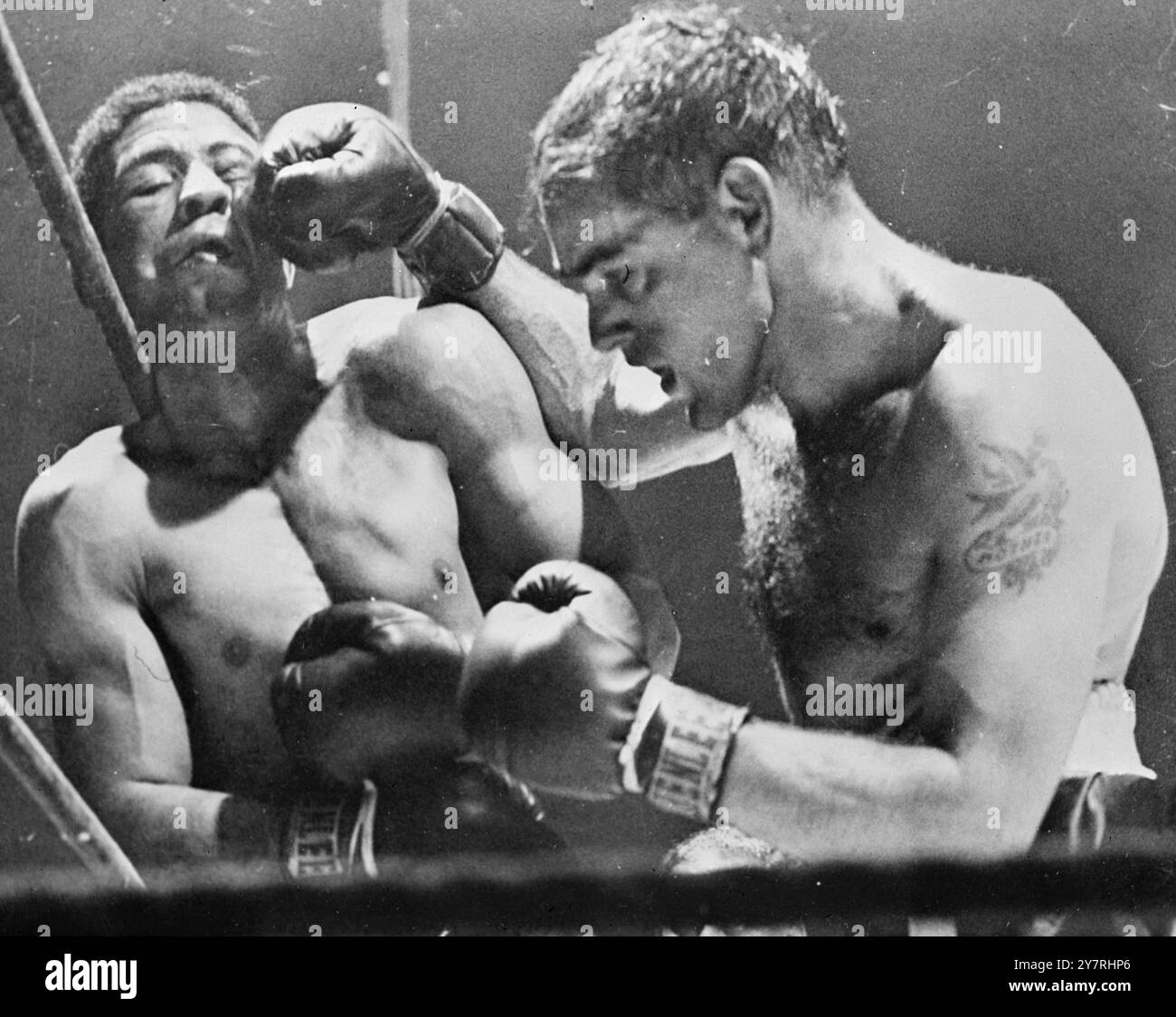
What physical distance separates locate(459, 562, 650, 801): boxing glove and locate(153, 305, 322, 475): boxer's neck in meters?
0.71

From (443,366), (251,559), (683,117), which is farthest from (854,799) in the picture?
(683,117)

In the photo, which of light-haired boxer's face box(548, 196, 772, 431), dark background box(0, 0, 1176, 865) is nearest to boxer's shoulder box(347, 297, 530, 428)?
dark background box(0, 0, 1176, 865)

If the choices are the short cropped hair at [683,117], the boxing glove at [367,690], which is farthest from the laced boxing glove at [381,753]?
the short cropped hair at [683,117]

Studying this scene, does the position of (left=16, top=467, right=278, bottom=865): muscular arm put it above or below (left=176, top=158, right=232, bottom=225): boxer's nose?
below

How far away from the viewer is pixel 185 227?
3.61m

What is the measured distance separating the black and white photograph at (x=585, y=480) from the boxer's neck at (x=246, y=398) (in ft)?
0.04

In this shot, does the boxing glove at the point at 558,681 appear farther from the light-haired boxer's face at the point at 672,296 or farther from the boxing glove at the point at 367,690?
the light-haired boxer's face at the point at 672,296

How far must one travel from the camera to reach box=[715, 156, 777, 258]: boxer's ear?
354 centimetres

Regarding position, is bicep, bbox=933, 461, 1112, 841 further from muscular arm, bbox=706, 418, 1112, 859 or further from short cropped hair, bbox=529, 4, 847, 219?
short cropped hair, bbox=529, 4, 847, 219

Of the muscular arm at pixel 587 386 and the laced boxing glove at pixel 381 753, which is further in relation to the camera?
the muscular arm at pixel 587 386

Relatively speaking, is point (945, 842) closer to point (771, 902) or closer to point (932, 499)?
point (771, 902)

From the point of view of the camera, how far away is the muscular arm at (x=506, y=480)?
359 cm

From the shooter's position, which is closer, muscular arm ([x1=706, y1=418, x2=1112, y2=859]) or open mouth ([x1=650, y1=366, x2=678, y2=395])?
muscular arm ([x1=706, y1=418, x2=1112, y2=859])

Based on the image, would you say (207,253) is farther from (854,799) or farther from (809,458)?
(854,799)
